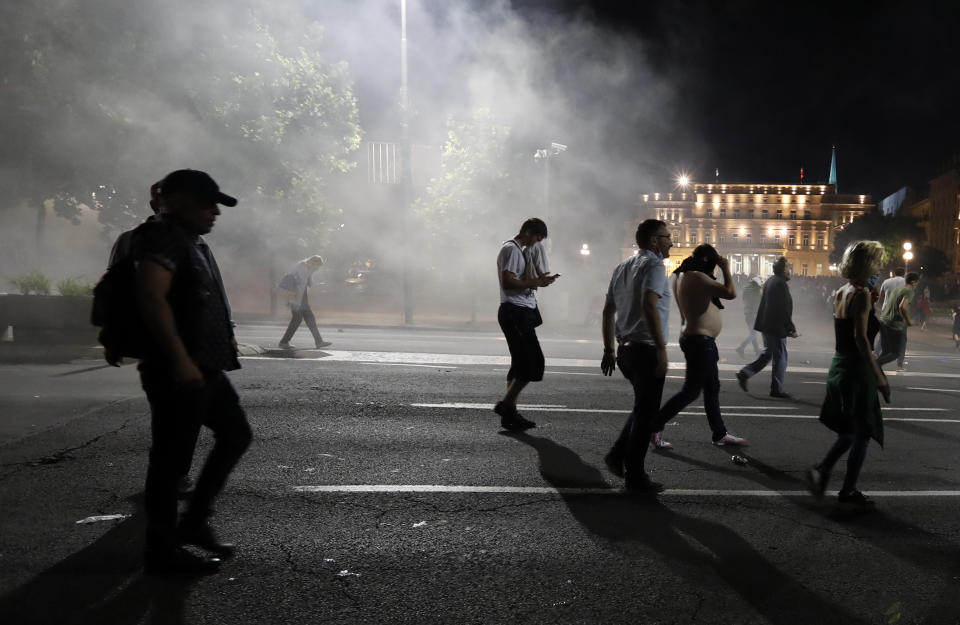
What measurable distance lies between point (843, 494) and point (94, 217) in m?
28.6

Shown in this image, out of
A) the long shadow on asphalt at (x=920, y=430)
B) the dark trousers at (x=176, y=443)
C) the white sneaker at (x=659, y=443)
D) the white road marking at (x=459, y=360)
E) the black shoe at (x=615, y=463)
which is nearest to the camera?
the dark trousers at (x=176, y=443)

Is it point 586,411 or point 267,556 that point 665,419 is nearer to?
point 586,411

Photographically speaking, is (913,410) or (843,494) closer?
(843,494)

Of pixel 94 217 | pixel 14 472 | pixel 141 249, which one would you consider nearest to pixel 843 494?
pixel 141 249

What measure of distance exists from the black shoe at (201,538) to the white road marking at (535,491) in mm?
860

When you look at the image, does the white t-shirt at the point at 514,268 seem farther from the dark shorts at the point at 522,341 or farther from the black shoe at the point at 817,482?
the black shoe at the point at 817,482

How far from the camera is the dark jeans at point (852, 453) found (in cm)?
359

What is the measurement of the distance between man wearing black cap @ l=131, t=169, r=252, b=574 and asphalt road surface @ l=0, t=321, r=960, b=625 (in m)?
0.21

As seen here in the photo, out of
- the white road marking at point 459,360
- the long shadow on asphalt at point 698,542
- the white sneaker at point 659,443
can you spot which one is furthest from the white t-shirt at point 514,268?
the white road marking at point 459,360

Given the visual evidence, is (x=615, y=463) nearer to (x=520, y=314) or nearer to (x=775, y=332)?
(x=520, y=314)

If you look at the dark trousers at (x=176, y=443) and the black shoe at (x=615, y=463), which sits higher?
the dark trousers at (x=176, y=443)

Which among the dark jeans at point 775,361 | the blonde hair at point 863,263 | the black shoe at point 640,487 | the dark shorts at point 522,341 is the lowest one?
the black shoe at point 640,487

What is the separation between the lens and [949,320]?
24469mm

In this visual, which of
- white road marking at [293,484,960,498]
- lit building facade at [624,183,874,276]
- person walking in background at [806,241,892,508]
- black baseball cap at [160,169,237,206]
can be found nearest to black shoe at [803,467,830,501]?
person walking in background at [806,241,892,508]
